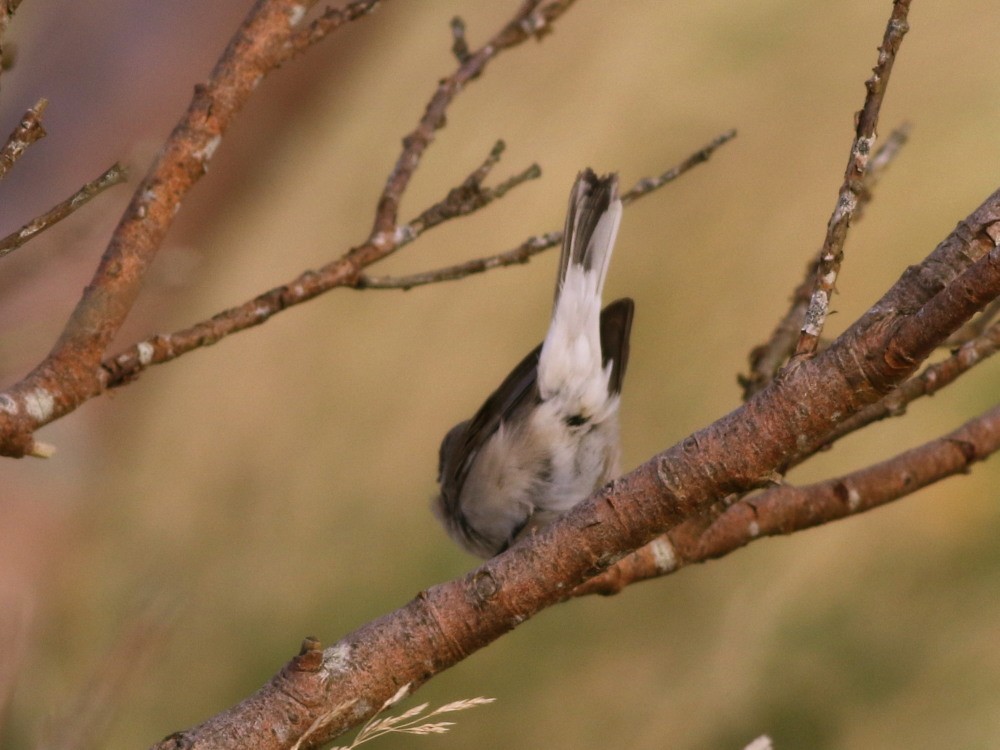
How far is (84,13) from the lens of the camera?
5438 mm

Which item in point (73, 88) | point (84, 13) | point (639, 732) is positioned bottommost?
point (639, 732)

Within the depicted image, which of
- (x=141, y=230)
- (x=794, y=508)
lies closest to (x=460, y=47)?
(x=141, y=230)

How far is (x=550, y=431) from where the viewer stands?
2.81 metres

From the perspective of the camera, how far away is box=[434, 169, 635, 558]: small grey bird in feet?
8.91

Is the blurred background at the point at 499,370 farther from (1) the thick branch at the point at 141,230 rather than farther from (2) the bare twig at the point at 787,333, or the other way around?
(1) the thick branch at the point at 141,230

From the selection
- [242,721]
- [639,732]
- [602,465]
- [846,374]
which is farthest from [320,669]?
[639,732]

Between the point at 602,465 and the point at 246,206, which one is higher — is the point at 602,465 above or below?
below

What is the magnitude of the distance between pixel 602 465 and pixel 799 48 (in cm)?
243

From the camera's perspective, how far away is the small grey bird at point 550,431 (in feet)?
8.91

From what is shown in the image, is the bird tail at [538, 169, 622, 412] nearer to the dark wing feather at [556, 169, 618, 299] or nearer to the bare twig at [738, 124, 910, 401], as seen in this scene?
the dark wing feather at [556, 169, 618, 299]

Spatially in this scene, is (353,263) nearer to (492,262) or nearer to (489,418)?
(492,262)

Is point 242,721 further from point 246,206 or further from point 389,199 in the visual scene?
point 246,206

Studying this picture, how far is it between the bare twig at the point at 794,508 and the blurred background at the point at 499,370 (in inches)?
41.9

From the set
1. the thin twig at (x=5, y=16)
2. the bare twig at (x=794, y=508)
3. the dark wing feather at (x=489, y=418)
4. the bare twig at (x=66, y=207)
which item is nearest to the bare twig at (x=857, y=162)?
the bare twig at (x=794, y=508)
